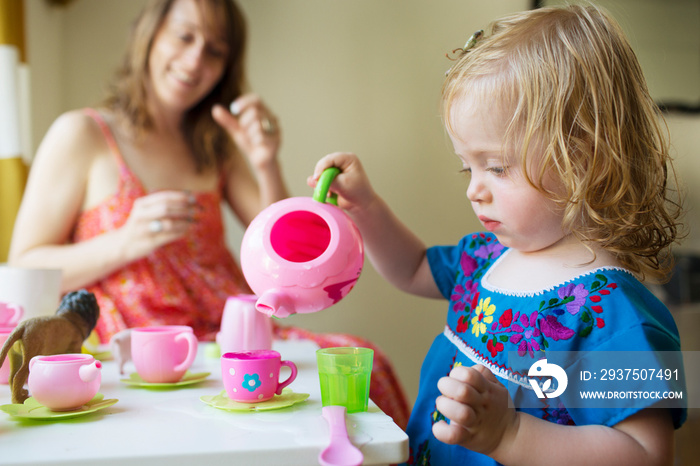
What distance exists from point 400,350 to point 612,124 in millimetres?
1702

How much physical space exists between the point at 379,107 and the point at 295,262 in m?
1.68

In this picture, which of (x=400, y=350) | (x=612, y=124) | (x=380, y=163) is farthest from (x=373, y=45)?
(x=612, y=124)

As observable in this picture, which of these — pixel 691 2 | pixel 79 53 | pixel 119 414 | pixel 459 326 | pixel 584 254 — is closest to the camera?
pixel 119 414

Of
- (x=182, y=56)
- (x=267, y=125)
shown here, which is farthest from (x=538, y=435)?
(x=182, y=56)

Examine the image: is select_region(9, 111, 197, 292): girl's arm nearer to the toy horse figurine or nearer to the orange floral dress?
the orange floral dress

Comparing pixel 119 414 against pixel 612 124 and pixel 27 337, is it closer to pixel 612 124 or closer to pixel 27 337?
pixel 27 337

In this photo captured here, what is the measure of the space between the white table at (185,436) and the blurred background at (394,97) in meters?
1.54

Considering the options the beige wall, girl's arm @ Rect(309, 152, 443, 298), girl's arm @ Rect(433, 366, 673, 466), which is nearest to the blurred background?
the beige wall

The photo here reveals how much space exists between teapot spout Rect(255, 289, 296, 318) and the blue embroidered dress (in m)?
0.28

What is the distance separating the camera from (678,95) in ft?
7.36

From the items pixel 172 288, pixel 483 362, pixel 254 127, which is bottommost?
pixel 172 288

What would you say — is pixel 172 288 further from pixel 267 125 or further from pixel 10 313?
pixel 10 313

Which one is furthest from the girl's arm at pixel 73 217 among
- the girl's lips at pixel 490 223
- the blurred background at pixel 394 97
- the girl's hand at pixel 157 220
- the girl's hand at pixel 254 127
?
the blurred background at pixel 394 97

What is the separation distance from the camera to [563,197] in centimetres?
71
